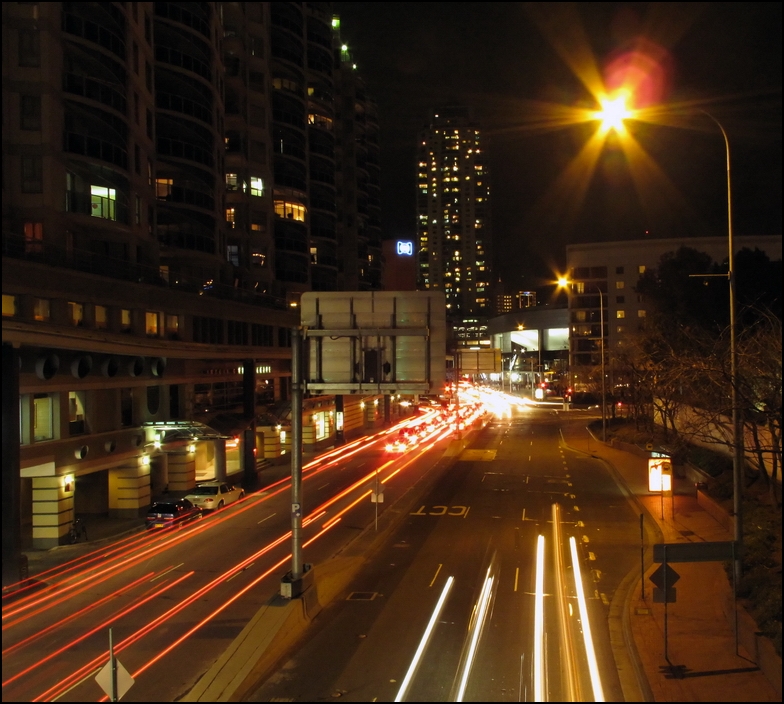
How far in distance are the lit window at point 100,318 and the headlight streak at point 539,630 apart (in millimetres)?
16861

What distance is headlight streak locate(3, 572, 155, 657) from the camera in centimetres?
1359

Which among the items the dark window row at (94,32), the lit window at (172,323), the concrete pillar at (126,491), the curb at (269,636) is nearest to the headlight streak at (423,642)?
the curb at (269,636)

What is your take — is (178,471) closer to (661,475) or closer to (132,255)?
(132,255)

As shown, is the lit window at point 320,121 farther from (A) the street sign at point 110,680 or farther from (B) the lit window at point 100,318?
(A) the street sign at point 110,680

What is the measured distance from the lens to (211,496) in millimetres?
28562

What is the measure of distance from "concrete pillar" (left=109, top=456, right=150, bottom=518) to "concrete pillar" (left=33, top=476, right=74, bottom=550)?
4828 millimetres

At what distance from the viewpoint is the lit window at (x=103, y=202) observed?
1139 inches

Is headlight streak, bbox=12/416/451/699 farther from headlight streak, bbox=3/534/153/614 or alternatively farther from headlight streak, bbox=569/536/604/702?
headlight streak, bbox=569/536/604/702

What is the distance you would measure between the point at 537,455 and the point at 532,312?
Answer: 9314 cm

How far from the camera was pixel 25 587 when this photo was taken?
18.0 m

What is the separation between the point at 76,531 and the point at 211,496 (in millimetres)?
6018

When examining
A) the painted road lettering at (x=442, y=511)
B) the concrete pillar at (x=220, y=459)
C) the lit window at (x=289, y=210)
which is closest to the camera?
the painted road lettering at (x=442, y=511)

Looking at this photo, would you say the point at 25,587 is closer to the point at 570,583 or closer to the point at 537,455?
the point at 570,583

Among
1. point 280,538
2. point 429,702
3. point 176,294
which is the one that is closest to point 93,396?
point 176,294
